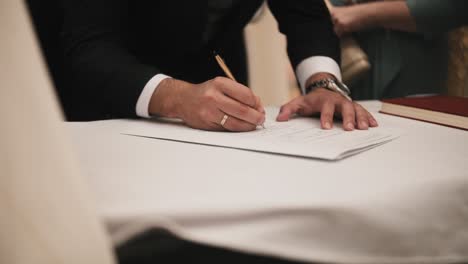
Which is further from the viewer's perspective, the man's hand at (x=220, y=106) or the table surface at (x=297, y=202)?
the man's hand at (x=220, y=106)

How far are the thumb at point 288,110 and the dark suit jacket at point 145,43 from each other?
0.78 ft

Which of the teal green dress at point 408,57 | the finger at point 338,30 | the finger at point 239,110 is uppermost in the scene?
the finger at point 239,110

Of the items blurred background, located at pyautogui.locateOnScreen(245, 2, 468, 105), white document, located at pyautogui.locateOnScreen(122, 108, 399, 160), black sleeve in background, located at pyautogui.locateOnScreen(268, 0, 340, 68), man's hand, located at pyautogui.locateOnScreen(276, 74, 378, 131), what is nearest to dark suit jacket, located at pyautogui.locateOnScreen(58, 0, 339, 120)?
black sleeve in background, located at pyautogui.locateOnScreen(268, 0, 340, 68)

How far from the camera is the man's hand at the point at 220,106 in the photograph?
690mm

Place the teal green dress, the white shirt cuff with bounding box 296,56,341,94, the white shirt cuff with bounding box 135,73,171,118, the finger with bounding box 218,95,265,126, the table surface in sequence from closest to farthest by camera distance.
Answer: the table surface < the finger with bounding box 218,95,265,126 < the white shirt cuff with bounding box 135,73,171,118 < the white shirt cuff with bounding box 296,56,341,94 < the teal green dress

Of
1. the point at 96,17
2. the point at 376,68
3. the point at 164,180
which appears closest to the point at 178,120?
the point at 96,17

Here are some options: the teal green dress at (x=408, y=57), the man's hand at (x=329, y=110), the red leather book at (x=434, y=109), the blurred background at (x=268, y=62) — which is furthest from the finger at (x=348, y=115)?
the blurred background at (x=268, y=62)

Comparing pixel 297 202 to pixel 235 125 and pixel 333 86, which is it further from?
pixel 333 86

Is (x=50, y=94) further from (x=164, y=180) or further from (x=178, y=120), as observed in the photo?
(x=178, y=120)

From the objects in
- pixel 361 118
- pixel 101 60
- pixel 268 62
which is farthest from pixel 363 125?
pixel 268 62

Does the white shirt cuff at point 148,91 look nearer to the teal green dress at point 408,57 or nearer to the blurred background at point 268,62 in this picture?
the teal green dress at point 408,57

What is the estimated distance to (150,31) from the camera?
1.04 m

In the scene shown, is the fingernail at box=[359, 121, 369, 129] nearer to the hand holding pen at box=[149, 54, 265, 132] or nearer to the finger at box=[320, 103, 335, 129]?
the finger at box=[320, 103, 335, 129]

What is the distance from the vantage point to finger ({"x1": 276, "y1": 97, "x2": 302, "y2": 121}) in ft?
2.73
